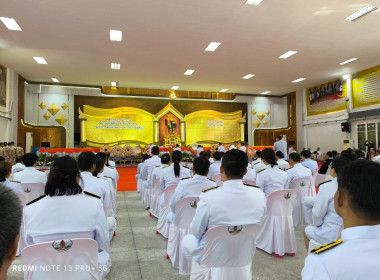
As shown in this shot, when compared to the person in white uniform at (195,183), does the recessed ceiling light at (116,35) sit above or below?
above

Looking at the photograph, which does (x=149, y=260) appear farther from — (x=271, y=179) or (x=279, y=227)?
(x=271, y=179)

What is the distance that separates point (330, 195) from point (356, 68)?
12.3 metres

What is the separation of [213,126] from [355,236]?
1723 cm

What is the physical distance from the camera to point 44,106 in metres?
15.2

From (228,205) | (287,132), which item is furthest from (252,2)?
(287,132)

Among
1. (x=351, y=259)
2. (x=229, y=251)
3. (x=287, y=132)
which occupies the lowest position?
(x=229, y=251)

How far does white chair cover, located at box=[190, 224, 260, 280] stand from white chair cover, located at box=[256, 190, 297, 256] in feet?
4.72

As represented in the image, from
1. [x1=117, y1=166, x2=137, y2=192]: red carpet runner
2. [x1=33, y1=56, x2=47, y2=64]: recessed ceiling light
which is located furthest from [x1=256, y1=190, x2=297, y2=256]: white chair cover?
[x1=33, y1=56, x2=47, y2=64]: recessed ceiling light

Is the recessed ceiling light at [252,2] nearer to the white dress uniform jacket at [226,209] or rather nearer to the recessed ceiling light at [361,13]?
the recessed ceiling light at [361,13]

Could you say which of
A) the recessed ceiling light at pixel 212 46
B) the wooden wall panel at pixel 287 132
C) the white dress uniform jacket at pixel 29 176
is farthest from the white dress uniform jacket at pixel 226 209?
the wooden wall panel at pixel 287 132

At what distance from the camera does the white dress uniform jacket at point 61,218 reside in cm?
172

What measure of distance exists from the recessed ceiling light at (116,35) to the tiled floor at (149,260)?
5899 mm

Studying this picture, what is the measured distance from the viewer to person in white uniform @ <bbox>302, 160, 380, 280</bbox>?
2.77 ft

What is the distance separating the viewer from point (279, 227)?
11.0ft
